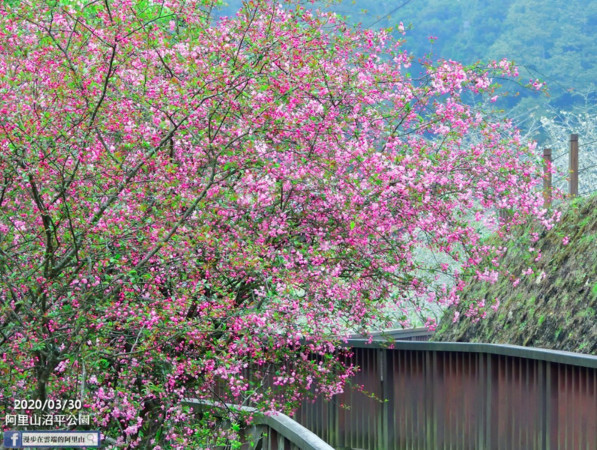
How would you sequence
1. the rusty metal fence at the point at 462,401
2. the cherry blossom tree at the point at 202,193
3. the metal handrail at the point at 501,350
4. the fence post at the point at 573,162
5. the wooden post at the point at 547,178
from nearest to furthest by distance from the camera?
the cherry blossom tree at the point at 202,193
the metal handrail at the point at 501,350
the rusty metal fence at the point at 462,401
the wooden post at the point at 547,178
the fence post at the point at 573,162

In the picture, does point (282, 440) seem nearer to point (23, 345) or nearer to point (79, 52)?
point (23, 345)

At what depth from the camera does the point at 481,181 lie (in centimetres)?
877

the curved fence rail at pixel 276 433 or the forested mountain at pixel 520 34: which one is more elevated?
the forested mountain at pixel 520 34

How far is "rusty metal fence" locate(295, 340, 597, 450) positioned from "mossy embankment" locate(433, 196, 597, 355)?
1.48m

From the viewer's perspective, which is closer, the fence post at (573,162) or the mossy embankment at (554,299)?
the mossy embankment at (554,299)

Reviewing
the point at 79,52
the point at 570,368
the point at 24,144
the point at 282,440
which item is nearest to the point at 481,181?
the point at 570,368

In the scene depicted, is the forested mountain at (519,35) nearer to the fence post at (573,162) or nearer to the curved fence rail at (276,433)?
the fence post at (573,162)

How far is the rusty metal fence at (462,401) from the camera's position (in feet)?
25.5

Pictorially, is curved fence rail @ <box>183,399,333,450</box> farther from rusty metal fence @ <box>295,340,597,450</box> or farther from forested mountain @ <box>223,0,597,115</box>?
forested mountain @ <box>223,0,597,115</box>

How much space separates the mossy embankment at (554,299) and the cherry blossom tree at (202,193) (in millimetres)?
1853

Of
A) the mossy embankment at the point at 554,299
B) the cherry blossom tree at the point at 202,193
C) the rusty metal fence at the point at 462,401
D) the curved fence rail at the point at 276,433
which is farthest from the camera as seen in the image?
the mossy embankment at the point at 554,299

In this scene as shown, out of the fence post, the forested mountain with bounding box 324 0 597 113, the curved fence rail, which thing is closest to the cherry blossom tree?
the curved fence rail

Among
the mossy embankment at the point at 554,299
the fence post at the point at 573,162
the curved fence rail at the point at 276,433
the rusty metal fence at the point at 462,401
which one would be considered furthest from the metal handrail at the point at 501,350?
the fence post at the point at 573,162

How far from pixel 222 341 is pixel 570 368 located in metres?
3.04
